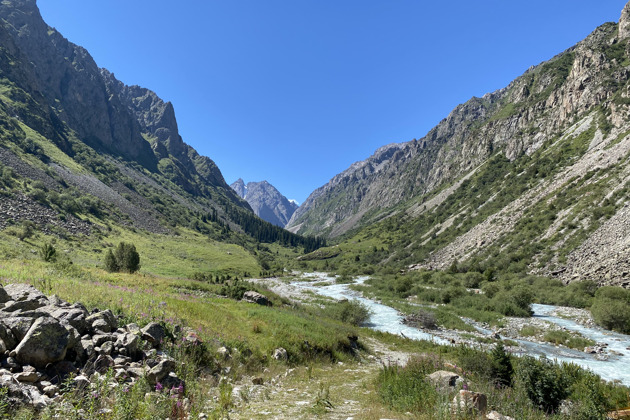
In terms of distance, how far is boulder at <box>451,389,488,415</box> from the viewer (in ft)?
23.4

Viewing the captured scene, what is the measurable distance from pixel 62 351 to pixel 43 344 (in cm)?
43

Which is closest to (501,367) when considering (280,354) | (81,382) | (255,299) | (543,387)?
(543,387)

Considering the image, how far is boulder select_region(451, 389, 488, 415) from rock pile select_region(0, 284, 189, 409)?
7245 millimetres

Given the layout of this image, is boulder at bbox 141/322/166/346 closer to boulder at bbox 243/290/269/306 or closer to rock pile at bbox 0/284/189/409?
rock pile at bbox 0/284/189/409

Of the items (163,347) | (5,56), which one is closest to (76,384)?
(163,347)

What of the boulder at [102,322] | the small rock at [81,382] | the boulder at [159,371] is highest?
the boulder at [102,322]

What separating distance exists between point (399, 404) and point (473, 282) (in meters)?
48.6

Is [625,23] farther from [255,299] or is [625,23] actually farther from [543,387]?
[255,299]

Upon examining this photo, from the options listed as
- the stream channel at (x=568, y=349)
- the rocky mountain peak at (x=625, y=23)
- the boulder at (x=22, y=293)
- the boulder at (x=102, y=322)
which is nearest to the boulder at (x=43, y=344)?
Answer: the boulder at (x=102, y=322)

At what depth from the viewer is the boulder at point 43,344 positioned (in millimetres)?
6305

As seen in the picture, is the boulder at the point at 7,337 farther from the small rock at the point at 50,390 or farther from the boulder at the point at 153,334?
the boulder at the point at 153,334

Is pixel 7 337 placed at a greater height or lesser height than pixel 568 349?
greater

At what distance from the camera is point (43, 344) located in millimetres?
6508

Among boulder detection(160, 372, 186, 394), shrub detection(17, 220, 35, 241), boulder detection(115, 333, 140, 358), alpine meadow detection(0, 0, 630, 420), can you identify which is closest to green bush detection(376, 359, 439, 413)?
alpine meadow detection(0, 0, 630, 420)
